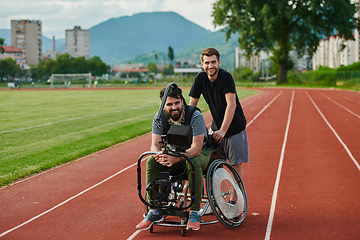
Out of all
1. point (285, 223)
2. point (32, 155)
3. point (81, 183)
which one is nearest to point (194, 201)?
point (285, 223)

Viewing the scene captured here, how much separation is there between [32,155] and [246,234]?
5614 mm

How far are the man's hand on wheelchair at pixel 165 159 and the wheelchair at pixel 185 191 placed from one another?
1.9 inches

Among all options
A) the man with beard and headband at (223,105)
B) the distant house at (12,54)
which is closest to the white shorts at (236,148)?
the man with beard and headband at (223,105)

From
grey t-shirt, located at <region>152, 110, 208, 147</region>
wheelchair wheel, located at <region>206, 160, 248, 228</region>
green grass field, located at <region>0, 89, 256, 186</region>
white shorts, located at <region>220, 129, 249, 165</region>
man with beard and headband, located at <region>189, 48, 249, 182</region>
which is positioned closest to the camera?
wheelchair wheel, located at <region>206, 160, 248, 228</region>

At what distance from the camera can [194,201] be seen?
3.71 m

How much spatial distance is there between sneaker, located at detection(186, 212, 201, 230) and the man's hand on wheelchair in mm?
551

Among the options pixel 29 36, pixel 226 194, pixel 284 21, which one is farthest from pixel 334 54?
pixel 226 194

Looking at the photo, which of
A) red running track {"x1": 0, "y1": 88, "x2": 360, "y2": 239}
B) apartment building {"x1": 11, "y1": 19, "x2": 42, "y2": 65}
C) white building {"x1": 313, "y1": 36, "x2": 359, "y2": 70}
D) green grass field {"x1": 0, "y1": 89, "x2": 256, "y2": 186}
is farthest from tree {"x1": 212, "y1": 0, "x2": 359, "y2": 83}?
apartment building {"x1": 11, "y1": 19, "x2": 42, "y2": 65}

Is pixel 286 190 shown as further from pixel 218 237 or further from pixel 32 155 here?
pixel 32 155

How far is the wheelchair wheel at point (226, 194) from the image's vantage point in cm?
374

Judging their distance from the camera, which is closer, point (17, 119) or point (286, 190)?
point (286, 190)

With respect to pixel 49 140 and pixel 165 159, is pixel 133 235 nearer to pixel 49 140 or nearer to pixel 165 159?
pixel 165 159

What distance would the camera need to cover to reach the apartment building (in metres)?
161

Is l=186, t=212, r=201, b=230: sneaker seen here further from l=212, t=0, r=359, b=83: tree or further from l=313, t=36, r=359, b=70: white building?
l=313, t=36, r=359, b=70: white building
